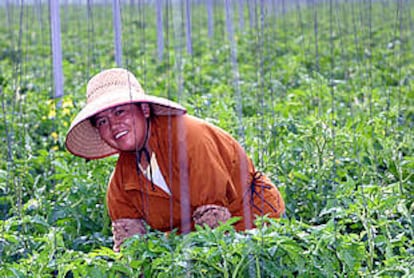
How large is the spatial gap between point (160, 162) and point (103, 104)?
271 mm

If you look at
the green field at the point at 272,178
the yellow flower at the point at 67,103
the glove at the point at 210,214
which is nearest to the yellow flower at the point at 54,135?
the green field at the point at 272,178

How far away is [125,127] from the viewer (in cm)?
245

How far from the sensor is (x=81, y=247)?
278cm

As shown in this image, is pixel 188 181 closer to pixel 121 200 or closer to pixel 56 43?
pixel 121 200

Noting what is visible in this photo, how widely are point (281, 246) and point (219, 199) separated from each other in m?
0.47

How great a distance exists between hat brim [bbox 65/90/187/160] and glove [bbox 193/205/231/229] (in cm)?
32

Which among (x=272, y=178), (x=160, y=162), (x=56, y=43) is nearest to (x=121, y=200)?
(x=160, y=162)

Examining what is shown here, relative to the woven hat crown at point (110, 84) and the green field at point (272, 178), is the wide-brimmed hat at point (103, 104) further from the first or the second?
the green field at point (272, 178)

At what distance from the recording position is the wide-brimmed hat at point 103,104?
95.0 inches

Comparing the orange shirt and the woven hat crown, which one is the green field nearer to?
the woven hat crown

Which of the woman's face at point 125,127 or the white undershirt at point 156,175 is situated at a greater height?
the woman's face at point 125,127

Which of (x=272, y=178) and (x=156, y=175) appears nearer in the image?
(x=156, y=175)

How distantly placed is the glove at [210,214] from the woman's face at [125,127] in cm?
28

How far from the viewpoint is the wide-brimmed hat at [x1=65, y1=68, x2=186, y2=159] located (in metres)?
2.41
